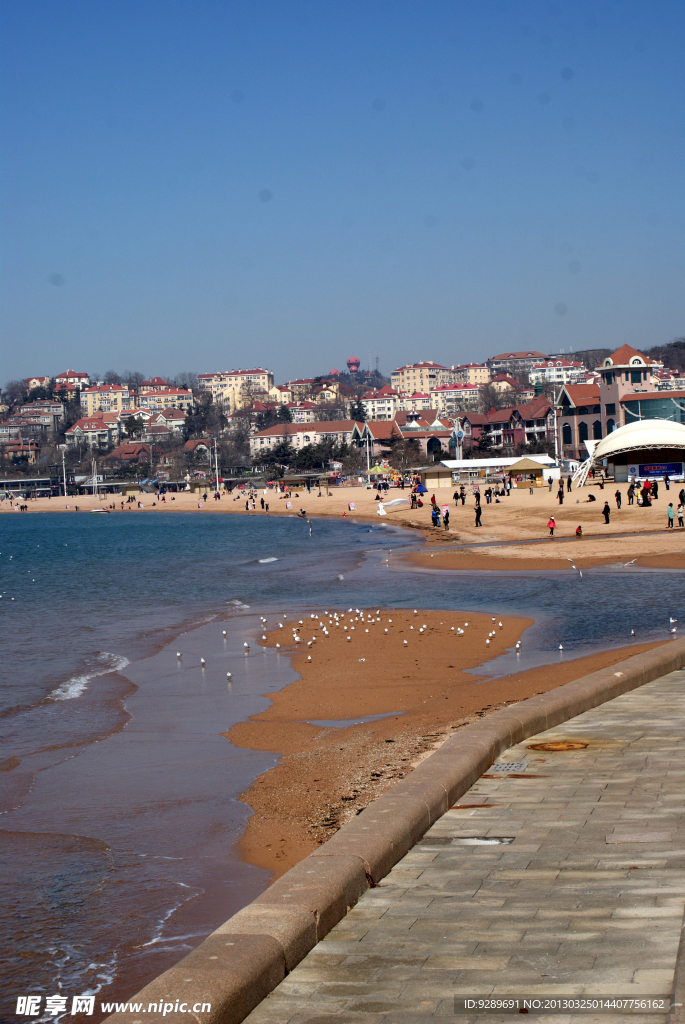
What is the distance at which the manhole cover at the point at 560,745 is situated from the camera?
814cm

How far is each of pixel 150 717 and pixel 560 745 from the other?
781cm

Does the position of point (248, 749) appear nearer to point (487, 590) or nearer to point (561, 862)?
point (561, 862)

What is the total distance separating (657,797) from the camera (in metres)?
6.64

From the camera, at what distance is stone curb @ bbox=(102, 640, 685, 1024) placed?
12.6ft

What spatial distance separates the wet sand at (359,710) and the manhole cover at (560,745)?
5.97 ft

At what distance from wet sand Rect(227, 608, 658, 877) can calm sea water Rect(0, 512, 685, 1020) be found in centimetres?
39

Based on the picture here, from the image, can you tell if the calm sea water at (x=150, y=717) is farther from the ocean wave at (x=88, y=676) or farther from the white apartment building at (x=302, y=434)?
the white apartment building at (x=302, y=434)

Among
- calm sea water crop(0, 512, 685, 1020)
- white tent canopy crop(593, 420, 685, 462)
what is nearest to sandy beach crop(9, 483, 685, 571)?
white tent canopy crop(593, 420, 685, 462)

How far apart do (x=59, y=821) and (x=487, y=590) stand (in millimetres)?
19270

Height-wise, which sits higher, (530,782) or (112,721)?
(530,782)

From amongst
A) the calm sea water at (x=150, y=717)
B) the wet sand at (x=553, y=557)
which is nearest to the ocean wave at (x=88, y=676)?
the calm sea water at (x=150, y=717)

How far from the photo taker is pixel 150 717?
14367 mm

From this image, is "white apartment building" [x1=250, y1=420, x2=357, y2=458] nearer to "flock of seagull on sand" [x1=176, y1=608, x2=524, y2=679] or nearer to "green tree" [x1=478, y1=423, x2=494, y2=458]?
"green tree" [x1=478, y1=423, x2=494, y2=458]

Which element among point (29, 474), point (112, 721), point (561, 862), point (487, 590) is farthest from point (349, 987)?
point (29, 474)
